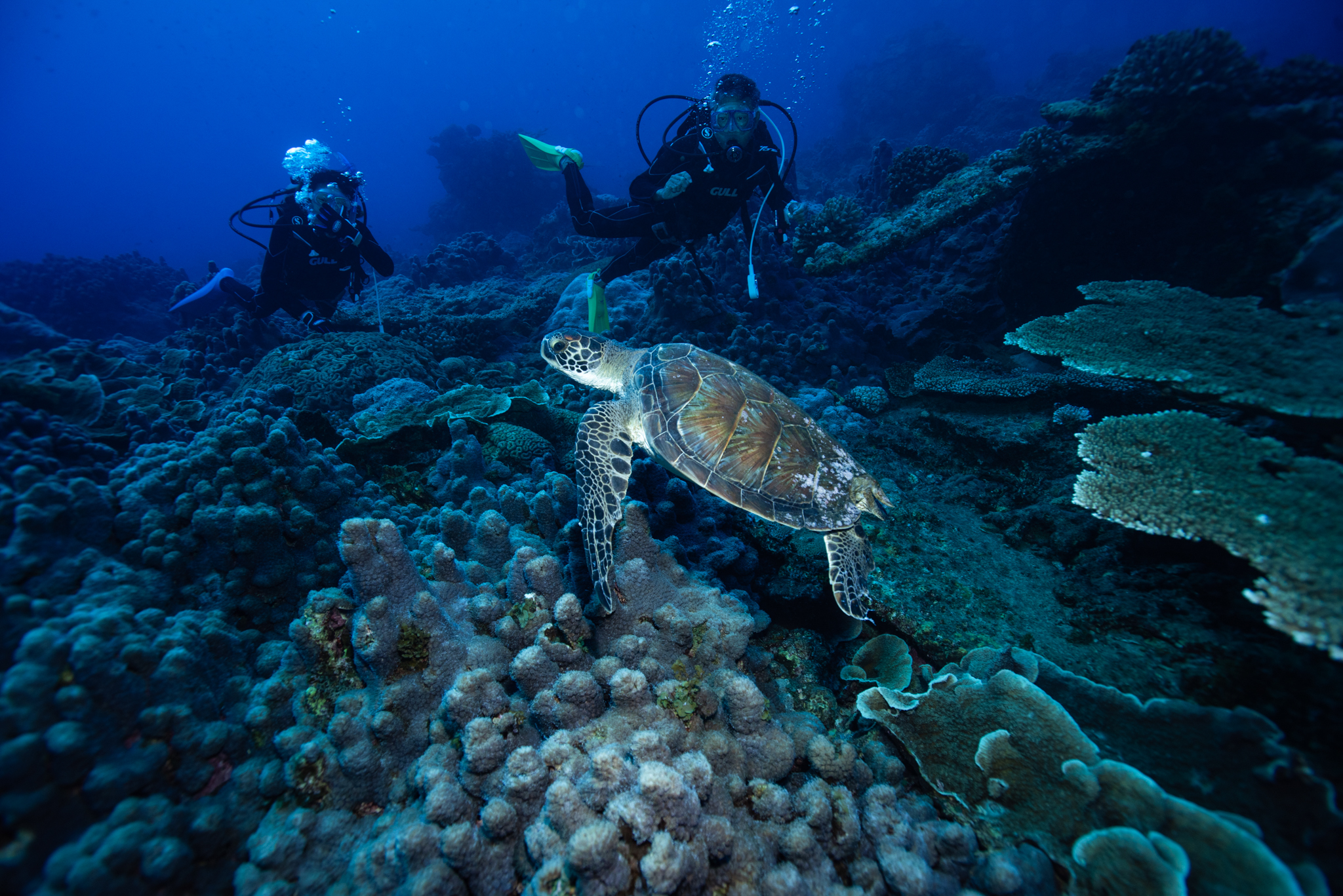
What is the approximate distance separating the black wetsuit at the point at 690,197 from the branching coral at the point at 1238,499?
5.30m

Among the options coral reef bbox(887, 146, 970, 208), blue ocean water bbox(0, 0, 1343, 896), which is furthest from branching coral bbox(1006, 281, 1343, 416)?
coral reef bbox(887, 146, 970, 208)

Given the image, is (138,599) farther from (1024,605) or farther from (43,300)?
(43,300)

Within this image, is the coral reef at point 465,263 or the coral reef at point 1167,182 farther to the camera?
the coral reef at point 465,263

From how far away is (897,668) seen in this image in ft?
8.38

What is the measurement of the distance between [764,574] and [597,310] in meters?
4.58

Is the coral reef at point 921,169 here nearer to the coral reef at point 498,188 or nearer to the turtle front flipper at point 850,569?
the turtle front flipper at point 850,569

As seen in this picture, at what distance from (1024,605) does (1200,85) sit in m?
7.05

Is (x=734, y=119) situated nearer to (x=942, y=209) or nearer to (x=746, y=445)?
(x=942, y=209)

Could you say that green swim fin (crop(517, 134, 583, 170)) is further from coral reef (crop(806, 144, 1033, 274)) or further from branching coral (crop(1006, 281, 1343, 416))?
branching coral (crop(1006, 281, 1343, 416))

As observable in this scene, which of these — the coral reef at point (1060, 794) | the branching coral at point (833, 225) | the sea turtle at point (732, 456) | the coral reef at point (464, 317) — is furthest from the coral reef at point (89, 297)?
the coral reef at point (1060, 794)

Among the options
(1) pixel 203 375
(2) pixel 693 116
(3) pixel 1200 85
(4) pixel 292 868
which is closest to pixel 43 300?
(1) pixel 203 375

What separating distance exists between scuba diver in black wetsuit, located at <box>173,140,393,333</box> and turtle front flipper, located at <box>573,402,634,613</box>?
6202 mm

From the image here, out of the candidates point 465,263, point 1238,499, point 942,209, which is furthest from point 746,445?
point 465,263

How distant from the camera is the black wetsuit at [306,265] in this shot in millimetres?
6938
